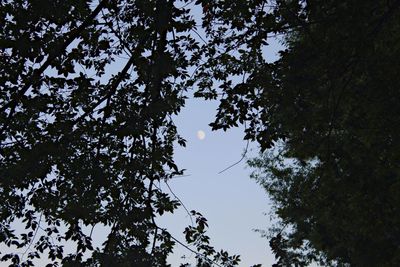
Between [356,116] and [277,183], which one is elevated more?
[277,183]

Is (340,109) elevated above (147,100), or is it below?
above

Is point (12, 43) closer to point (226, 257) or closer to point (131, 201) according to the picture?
point (131, 201)

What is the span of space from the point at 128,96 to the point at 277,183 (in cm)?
1888

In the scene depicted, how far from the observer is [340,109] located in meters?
12.3

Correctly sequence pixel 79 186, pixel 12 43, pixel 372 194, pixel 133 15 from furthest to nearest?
1. pixel 372 194
2. pixel 133 15
3. pixel 12 43
4. pixel 79 186

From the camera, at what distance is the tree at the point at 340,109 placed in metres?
9.25

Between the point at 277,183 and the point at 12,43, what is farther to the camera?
the point at 277,183

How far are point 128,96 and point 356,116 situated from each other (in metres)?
5.27

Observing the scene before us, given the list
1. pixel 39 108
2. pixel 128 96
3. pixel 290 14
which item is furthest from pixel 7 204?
pixel 290 14

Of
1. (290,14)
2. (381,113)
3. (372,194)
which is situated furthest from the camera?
(372,194)

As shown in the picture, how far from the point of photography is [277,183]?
92.0ft

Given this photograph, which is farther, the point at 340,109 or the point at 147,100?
the point at 340,109

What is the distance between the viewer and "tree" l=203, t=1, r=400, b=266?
A: 30.3 feet

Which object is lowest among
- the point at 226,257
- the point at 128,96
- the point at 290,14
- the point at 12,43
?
the point at 226,257
